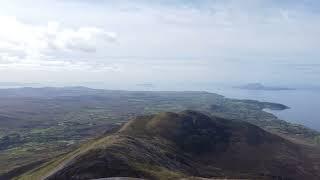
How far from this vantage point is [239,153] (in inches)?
6978

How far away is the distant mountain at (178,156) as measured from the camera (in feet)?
360

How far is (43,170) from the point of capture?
436ft

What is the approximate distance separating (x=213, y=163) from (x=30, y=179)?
207 ft

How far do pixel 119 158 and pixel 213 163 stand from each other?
182 feet

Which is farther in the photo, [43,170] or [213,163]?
[213,163]

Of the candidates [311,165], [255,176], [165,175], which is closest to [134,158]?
[165,175]

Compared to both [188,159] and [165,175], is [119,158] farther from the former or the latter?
[188,159]

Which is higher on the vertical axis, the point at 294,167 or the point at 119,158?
Result: the point at 119,158

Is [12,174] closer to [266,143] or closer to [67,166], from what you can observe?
[67,166]


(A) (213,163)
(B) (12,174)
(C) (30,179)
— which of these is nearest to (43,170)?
(C) (30,179)

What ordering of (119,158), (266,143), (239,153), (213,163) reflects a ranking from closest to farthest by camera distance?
1. (119,158)
2. (213,163)
3. (239,153)
4. (266,143)

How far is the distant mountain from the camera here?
10975cm

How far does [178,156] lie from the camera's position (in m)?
153

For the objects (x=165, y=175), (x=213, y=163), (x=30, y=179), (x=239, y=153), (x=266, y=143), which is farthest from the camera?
(x=266, y=143)
